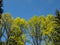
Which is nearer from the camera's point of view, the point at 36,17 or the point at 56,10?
the point at 56,10

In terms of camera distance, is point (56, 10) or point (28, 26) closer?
point (56, 10)

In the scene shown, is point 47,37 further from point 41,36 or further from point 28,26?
point 28,26

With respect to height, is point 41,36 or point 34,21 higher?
point 34,21

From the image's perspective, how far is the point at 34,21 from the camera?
139ft

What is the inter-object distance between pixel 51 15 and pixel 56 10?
2249 millimetres

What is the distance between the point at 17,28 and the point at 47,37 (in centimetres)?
543

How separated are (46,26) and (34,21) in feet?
8.20

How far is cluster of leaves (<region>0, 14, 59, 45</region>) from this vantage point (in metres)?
40.6

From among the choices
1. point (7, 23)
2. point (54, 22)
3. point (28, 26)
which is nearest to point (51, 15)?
point (54, 22)

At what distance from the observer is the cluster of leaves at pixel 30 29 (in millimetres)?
40562

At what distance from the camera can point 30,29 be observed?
42625mm

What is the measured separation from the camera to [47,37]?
40.9m

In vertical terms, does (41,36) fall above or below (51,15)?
below

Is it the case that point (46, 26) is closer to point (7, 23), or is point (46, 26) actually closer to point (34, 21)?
point (34, 21)
